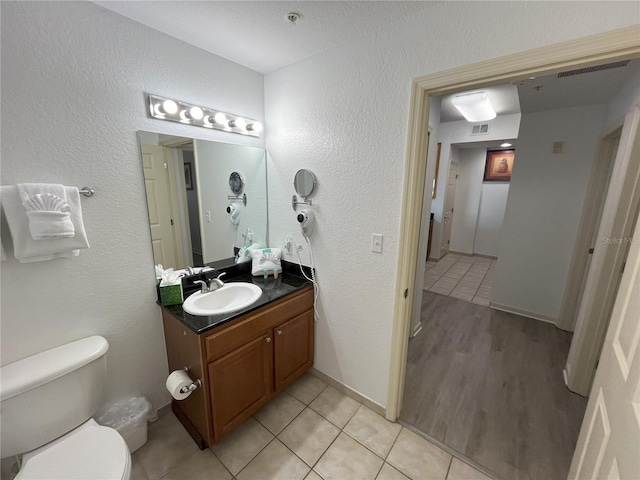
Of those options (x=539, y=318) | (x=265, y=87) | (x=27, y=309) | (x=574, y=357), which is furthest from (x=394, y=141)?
(x=539, y=318)

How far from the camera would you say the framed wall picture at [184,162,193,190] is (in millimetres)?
1726

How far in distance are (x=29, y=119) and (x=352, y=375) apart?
7.45 feet

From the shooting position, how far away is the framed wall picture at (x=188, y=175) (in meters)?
1.73

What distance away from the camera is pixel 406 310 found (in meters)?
1.58

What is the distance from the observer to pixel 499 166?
16.2ft

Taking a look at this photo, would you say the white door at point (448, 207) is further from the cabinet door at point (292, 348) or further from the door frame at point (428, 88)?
the cabinet door at point (292, 348)

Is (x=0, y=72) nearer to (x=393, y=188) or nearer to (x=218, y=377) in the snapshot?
(x=218, y=377)

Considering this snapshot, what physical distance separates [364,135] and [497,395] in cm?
209

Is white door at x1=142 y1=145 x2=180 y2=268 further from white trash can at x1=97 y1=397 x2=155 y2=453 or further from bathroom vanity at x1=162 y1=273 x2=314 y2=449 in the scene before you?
white trash can at x1=97 y1=397 x2=155 y2=453

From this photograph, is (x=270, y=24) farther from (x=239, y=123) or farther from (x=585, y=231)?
(x=585, y=231)

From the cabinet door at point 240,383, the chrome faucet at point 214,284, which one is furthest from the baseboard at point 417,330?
the chrome faucet at point 214,284

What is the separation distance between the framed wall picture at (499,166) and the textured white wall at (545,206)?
7.65 feet

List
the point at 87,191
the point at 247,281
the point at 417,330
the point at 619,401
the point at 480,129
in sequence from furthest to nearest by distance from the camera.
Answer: the point at 480,129 < the point at 417,330 < the point at 247,281 < the point at 87,191 < the point at 619,401

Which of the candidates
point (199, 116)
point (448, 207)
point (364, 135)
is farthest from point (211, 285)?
point (448, 207)
